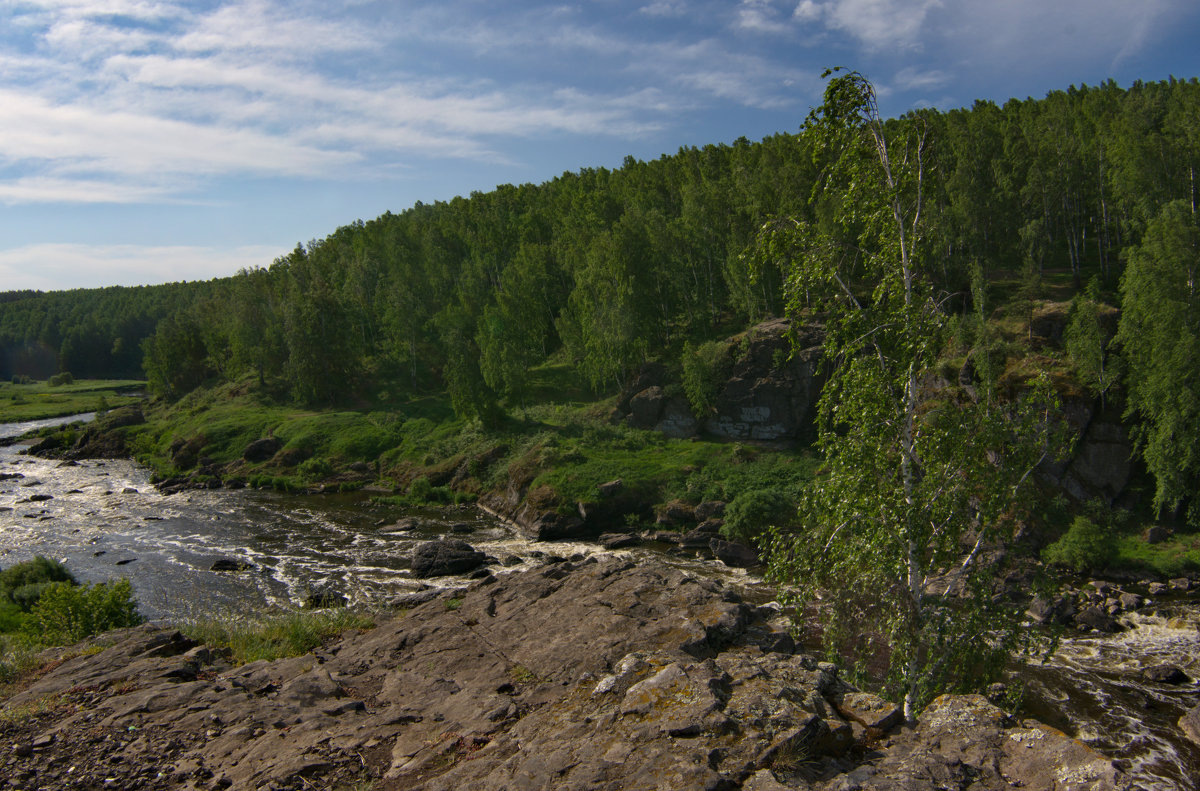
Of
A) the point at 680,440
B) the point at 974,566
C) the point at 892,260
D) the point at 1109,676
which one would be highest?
the point at 892,260

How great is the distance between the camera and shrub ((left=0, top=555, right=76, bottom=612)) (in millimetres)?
29031

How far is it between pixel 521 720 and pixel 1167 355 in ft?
143

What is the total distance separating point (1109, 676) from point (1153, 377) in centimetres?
2168

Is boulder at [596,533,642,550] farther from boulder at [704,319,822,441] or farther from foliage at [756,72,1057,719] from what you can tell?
foliage at [756,72,1057,719]

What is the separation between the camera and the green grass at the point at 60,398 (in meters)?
107

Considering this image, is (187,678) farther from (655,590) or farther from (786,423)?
(786,423)

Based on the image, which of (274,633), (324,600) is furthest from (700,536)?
(274,633)

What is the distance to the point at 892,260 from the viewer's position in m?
12.9

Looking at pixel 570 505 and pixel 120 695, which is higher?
pixel 120 695

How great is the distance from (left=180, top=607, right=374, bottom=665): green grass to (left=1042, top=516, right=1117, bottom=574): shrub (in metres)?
35.8

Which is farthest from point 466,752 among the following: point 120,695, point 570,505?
point 570,505

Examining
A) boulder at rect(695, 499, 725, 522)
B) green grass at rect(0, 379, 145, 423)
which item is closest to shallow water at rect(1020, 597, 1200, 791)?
boulder at rect(695, 499, 725, 522)

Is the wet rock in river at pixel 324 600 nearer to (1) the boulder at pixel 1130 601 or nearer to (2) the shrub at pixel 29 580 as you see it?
(2) the shrub at pixel 29 580

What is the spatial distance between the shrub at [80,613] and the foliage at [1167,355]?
51.5 m
